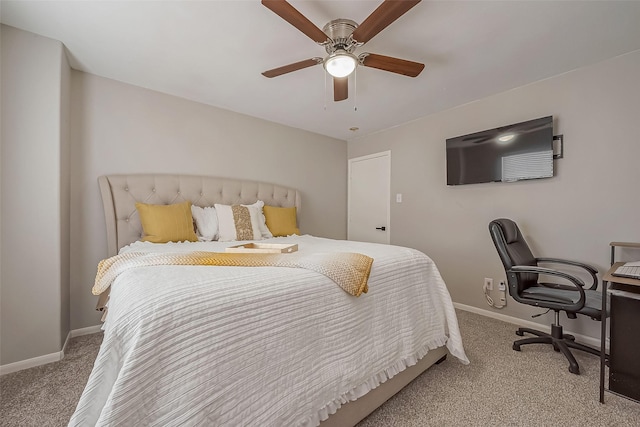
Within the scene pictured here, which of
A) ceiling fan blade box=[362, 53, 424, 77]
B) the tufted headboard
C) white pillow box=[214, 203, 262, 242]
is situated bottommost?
white pillow box=[214, 203, 262, 242]

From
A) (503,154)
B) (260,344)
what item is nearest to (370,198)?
(503,154)

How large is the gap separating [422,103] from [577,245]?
1.96 meters

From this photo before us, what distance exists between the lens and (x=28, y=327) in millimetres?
1834

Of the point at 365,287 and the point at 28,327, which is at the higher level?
the point at 365,287

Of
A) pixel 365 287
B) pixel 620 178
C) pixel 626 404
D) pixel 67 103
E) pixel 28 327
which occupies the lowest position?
pixel 626 404

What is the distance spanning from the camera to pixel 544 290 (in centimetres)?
203

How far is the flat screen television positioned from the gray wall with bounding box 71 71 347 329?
1.97m

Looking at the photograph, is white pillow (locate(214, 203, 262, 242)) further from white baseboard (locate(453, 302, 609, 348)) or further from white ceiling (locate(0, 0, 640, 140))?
white baseboard (locate(453, 302, 609, 348))

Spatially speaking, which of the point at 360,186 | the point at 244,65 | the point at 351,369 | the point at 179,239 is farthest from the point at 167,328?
the point at 360,186

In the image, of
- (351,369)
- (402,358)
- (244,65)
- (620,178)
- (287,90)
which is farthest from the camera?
(287,90)

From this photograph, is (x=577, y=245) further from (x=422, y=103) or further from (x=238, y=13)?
(x=238, y=13)

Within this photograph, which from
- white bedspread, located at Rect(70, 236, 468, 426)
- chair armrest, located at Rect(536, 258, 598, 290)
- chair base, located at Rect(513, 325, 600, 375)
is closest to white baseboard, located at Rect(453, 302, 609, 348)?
chair base, located at Rect(513, 325, 600, 375)

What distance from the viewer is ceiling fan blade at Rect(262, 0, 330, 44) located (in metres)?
1.28

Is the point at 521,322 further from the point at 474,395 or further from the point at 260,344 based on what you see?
the point at 260,344
